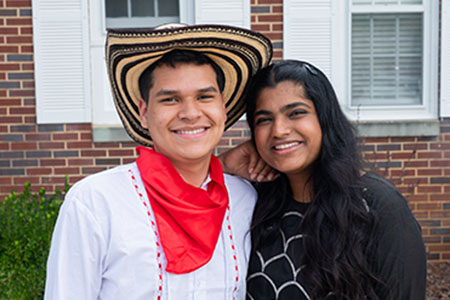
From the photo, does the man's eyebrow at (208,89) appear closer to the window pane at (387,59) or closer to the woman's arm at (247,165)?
the woman's arm at (247,165)

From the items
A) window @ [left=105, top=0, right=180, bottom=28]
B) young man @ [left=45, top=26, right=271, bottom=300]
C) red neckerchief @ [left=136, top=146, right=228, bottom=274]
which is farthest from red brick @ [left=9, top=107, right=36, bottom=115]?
red neckerchief @ [left=136, top=146, right=228, bottom=274]

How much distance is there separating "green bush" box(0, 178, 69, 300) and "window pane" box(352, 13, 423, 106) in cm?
330

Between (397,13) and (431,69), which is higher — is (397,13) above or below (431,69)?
above

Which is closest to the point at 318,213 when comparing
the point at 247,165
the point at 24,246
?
the point at 247,165

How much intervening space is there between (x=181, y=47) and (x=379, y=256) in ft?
3.63

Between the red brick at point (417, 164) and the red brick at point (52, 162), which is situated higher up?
the red brick at point (52, 162)

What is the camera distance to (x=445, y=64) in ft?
16.0

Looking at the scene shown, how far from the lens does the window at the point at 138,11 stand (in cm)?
490

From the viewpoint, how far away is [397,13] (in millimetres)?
5031

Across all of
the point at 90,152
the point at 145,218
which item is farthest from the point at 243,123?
the point at 145,218

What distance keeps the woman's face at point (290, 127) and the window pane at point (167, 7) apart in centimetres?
315

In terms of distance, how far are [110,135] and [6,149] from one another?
Result: 1.03 meters

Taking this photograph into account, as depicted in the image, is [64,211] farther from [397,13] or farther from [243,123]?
[397,13]

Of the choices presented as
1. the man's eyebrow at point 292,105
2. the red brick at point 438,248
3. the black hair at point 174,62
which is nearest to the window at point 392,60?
the red brick at point 438,248
